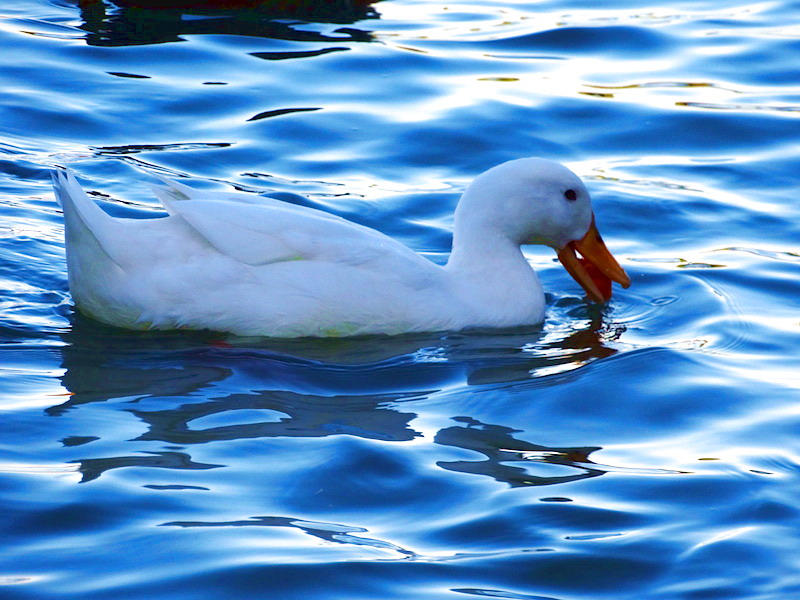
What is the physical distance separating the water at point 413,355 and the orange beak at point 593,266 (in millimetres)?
113

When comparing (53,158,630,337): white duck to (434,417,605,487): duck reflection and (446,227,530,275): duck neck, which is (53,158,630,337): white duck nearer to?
(446,227,530,275): duck neck

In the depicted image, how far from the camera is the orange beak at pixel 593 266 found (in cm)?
652

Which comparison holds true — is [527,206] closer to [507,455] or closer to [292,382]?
[292,382]

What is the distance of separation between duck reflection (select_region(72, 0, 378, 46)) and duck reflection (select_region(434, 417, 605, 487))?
5.89m

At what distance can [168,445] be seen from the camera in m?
4.69

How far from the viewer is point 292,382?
539cm

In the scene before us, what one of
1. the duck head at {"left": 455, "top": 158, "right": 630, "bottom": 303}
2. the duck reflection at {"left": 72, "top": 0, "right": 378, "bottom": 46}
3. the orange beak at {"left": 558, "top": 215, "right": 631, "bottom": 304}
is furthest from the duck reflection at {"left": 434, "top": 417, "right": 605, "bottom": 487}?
the duck reflection at {"left": 72, "top": 0, "right": 378, "bottom": 46}

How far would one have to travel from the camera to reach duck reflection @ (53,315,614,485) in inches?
188

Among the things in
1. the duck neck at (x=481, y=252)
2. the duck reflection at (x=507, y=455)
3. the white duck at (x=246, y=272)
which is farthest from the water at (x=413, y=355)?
the duck neck at (x=481, y=252)

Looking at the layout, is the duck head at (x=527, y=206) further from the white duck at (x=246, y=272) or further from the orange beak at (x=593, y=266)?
the white duck at (x=246, y=272)

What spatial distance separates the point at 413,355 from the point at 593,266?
4.24 feet

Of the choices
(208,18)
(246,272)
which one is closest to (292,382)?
(246,272)

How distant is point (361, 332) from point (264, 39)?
4.95 m

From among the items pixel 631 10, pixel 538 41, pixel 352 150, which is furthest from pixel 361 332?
pixel 631 10
